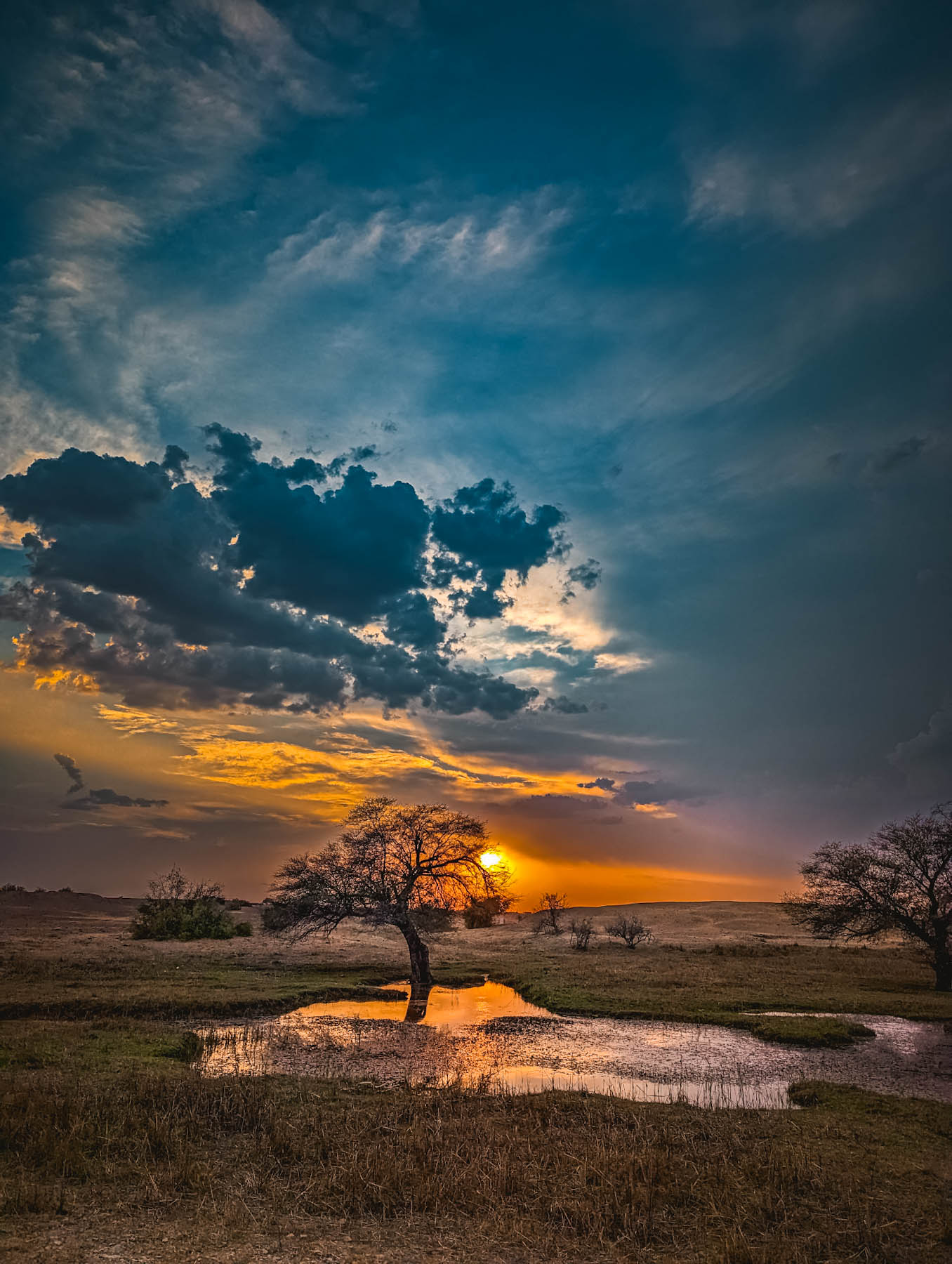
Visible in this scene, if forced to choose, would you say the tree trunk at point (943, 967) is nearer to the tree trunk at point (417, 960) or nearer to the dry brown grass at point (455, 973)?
the dry brown grass at point (455, 973)

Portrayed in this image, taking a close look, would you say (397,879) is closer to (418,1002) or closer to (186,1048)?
(418,1002)

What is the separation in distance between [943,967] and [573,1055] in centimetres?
2834

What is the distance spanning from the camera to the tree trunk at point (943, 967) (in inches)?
1521

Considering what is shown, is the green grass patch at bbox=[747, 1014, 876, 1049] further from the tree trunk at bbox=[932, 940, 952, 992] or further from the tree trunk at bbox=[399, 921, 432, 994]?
the tree trunk at bbox=[399, 921, 432, 994]

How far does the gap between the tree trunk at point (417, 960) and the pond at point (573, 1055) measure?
409 centimetres

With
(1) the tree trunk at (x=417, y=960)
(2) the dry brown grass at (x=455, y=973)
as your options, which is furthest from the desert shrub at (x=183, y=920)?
(1) the tree trunk at (x=417, y=960)

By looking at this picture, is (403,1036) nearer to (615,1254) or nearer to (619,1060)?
(619,1060)

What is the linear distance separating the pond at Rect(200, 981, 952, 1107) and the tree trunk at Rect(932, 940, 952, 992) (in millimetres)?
11058

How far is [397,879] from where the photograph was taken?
35.1 metres

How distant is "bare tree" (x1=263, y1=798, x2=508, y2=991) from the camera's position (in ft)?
112

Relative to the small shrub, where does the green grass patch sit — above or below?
below

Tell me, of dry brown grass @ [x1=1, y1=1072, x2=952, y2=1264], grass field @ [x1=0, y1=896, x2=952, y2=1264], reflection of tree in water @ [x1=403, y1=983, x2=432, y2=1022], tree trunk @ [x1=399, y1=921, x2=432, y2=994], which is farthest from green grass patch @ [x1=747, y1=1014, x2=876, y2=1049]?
tree trunk @ [x1=399, y1=921, x2=432, y2=994]

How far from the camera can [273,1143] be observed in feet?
42.0

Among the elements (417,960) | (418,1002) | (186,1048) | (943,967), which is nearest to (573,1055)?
(418,1002)
